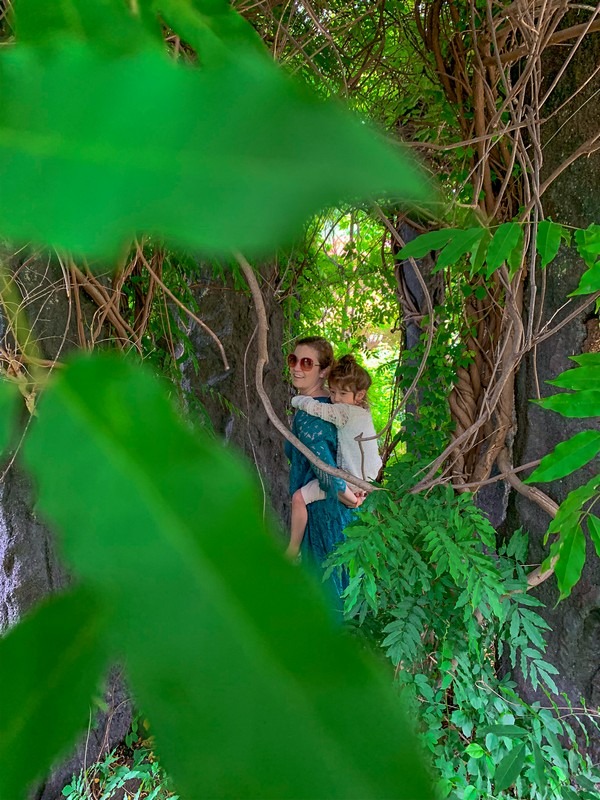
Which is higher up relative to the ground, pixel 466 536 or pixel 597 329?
pixel 597 329

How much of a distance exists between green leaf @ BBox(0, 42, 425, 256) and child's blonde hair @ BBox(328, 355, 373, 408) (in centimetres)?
131

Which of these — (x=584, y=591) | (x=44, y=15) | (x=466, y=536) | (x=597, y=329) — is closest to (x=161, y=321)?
(x=466, y=536)

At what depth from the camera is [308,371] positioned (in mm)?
1479

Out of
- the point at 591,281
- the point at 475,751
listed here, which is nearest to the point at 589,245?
the point at 591,281

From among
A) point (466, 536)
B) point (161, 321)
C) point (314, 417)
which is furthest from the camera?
point (314, 417)

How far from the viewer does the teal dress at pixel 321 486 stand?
4.60ft

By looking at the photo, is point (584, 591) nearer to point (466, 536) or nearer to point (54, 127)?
point (466, 536)

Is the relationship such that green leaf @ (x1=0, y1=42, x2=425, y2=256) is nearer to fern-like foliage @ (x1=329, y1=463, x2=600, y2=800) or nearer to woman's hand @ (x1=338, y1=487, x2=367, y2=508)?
fern-like foliage @ (x1=329, y1=463, x2=600, y2=800)

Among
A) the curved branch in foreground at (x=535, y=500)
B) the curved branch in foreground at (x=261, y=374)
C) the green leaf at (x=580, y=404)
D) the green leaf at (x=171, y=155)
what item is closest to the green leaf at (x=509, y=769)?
the curved branch in foreground at (x=535, y=500)

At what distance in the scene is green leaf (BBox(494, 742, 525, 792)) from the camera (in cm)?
71

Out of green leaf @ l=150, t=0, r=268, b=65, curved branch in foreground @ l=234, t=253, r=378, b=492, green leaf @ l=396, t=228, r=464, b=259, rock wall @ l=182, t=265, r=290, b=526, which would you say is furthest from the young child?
green leaf @ l=150, t=0, r=268, b=65

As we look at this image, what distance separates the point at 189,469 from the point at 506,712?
1047 mm

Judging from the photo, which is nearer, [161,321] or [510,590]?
[510,590]

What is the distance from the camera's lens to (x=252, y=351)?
6.07 feet
